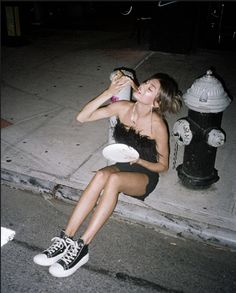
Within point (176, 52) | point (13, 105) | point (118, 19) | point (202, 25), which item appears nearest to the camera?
point (13, 105)

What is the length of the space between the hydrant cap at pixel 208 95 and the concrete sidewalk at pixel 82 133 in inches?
38.5

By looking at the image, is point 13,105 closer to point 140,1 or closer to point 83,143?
point 83,143

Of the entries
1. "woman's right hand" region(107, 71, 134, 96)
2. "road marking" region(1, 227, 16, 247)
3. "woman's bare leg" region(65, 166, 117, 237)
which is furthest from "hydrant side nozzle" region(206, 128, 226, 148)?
"road marking" region(1, 227, 16, 247)

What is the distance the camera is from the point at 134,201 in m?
3.71

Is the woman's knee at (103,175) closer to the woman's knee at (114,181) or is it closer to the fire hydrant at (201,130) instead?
the woman's knee at (114,181)

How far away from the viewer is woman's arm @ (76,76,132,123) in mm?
3344

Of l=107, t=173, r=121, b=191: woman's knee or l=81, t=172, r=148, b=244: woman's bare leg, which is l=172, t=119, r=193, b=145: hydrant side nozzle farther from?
l=107, t=173, r=121, b=191: woman's knee

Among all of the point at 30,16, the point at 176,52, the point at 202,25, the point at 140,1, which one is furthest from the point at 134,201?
the point at 30,16

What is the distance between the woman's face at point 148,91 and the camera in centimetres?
322

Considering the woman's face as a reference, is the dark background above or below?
below

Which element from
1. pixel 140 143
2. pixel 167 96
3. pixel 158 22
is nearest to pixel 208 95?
pixel 167 96

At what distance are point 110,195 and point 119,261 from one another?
0.57 m

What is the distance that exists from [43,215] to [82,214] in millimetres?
618

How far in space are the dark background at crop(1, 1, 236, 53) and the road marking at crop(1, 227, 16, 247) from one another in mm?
6829
